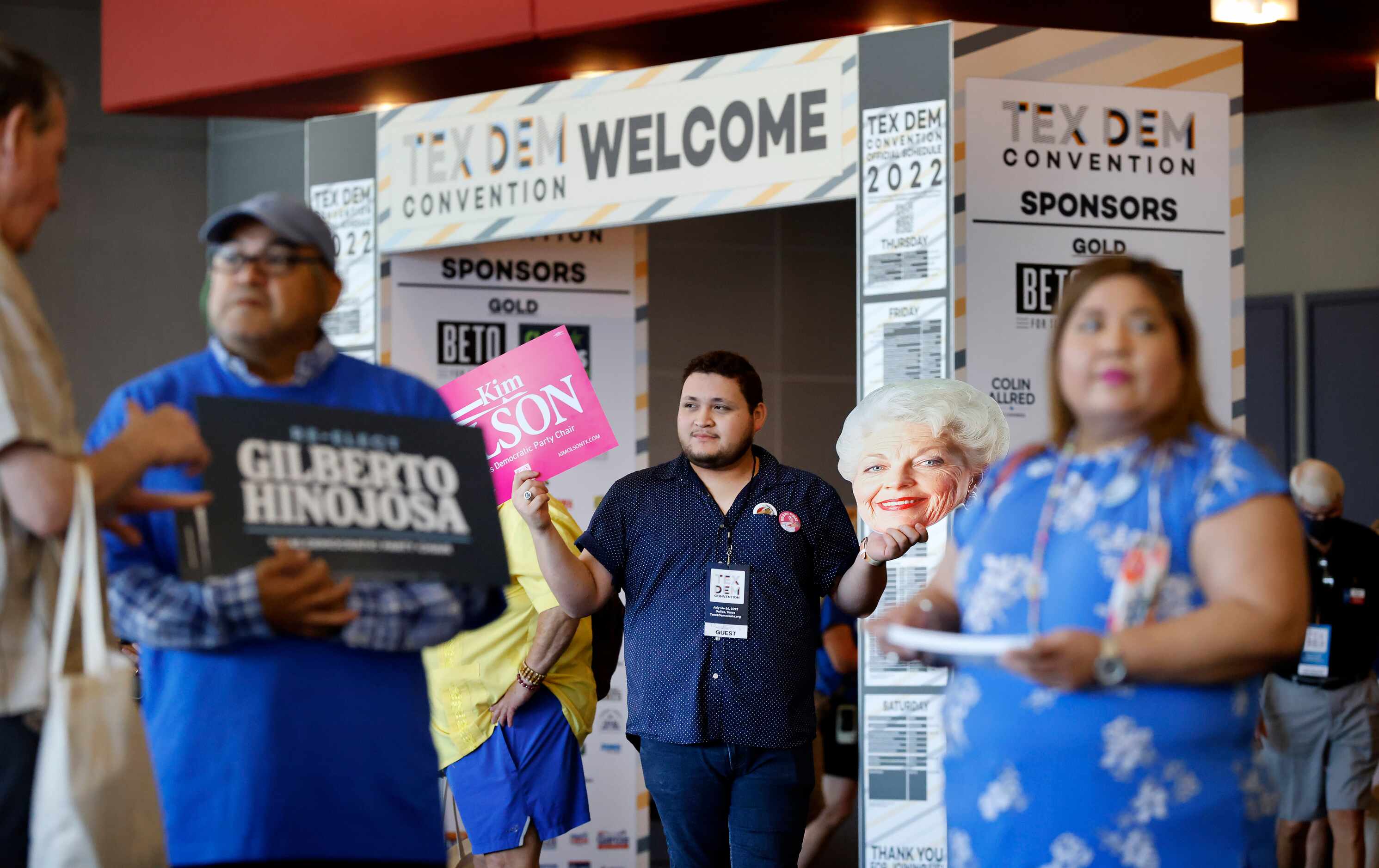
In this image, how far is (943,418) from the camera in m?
3.46

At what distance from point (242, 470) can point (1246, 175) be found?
7559 millimetres

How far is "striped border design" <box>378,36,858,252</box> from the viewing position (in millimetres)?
4738

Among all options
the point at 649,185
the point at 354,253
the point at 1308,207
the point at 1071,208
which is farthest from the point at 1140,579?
the point at 1308,207

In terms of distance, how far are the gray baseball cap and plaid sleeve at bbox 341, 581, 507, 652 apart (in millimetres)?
472

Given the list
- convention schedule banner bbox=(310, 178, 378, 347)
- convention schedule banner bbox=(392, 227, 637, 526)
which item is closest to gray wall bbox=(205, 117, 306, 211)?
convention schedule banner bbox=(310, 178, 378, 347)

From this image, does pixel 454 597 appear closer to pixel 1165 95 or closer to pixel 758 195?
pixel 758 195

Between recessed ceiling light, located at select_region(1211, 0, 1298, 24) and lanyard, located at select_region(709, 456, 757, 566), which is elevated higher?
recessed ceiling light, located at select_region(1211, 0, 1298, 24)

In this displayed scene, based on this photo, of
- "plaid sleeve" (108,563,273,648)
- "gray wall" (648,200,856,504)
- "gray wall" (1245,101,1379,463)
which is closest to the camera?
"plaid sleeve" (108,563,273,648)

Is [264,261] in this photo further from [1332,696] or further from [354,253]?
[1332,696]

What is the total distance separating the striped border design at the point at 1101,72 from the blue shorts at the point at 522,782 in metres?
1.57

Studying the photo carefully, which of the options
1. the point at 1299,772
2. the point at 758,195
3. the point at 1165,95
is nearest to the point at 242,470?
the point at 758,195

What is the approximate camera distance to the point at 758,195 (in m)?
4.93

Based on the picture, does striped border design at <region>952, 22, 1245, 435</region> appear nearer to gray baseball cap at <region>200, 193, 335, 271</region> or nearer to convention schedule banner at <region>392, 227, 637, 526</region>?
convention schedule banner at <region>392, 227, 637, 526</region>

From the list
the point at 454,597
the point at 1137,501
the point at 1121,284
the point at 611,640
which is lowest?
the point at 611,640
